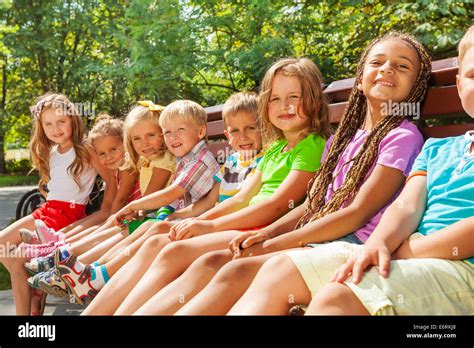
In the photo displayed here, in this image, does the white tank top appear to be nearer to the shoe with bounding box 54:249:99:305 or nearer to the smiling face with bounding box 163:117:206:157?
the smiling face with bounding box 163:117:206:157

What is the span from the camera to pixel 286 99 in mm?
3182

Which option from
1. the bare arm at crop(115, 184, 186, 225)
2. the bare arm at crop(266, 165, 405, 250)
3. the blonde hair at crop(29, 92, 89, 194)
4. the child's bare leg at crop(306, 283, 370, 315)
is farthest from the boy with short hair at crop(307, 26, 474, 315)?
the blonde hair at crop(29, 92, 89, 194)

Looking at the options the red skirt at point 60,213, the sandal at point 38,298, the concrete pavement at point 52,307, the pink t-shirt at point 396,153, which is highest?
the pink t-shirt at point 396,153

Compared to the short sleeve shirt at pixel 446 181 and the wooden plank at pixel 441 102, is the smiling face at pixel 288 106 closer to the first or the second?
the wooden plank at pixel 441 102

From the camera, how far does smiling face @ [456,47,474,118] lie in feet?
7.32

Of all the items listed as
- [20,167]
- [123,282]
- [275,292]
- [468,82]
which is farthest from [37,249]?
[20,167]

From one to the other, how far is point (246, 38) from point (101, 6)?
7.43 meters

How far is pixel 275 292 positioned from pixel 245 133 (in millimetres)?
1788

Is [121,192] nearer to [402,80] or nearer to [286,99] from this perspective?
[286,99]

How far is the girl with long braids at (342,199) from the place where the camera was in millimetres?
2039

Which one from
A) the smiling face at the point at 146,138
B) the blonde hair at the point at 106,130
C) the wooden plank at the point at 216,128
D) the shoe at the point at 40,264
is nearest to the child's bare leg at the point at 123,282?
the shoe at the point at 40,264

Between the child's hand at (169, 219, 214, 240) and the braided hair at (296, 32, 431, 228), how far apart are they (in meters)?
0.49

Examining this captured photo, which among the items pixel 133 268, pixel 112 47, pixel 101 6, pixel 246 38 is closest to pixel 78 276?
pixel 133 268
